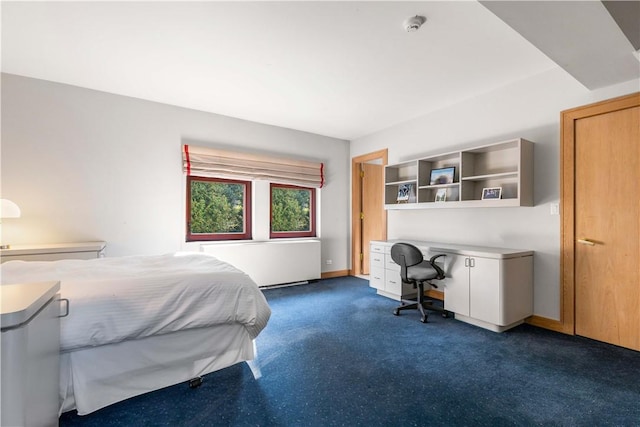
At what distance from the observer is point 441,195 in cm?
369

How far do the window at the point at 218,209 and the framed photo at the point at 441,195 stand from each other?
2.73m

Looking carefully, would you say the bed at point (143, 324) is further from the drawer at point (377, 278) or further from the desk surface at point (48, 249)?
the drawer at point (377, 278)

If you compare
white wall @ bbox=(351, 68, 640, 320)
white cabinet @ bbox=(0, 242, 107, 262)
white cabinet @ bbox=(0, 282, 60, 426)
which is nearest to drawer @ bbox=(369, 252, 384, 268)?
white wall @ bbox=(351, 68, 640, 320)

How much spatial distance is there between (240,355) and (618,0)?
3068mm

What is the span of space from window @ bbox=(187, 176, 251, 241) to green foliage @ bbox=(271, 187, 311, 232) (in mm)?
451

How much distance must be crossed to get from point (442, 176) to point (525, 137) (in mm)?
935

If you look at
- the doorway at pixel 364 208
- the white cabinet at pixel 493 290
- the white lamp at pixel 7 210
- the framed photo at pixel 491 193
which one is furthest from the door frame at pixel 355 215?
the white lamp at pixel 7 210

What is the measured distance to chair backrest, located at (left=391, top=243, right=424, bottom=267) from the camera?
307cm

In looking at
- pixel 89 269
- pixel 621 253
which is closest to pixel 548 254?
pixel 621 253

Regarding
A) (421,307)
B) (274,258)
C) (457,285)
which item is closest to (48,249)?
(274,258)

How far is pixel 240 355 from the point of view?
1996 millimetres

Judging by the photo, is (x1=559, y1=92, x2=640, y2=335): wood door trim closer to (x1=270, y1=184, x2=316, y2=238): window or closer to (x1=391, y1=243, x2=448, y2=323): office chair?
(x1=391, y1=243, x2=448, y2=323): office chair

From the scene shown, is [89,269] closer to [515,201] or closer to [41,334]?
[41,334]

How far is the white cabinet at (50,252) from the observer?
258cm
